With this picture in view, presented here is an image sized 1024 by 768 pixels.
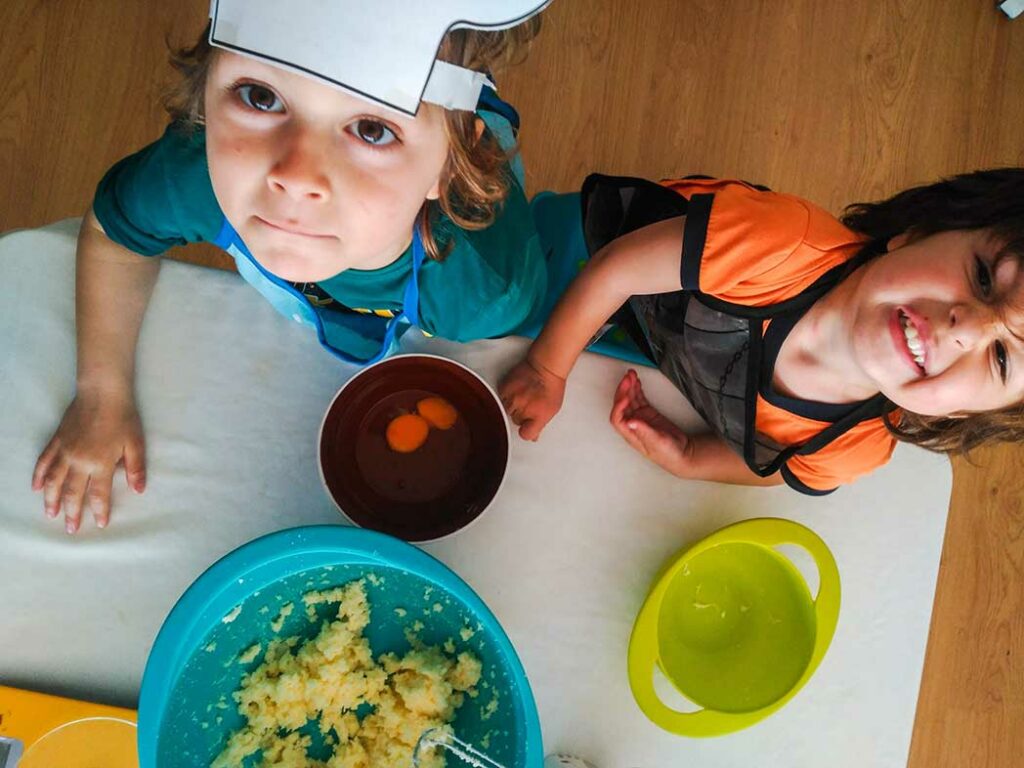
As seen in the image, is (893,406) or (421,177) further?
(893,406)

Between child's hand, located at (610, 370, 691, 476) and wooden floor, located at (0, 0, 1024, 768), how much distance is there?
2.14 feet

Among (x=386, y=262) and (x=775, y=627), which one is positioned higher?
(x=386, y=262)

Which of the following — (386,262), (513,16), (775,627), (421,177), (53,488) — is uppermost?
(513,16)

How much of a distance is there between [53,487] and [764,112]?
1278mm

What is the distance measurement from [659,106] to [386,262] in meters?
0.82

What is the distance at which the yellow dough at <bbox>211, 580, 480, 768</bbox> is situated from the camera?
670 mm

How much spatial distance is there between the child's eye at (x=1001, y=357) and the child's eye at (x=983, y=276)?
5 centimetres

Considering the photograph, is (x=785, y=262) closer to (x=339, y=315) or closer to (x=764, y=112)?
(x=339, y=315)

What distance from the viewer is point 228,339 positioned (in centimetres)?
74

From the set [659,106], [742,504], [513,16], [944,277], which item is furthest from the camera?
[659,106]

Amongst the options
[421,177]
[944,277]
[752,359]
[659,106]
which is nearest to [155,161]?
[421,177]

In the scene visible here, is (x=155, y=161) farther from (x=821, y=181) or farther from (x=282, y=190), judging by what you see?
(x=821, y=181)

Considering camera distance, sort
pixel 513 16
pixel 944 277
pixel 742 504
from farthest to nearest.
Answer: pixel 742 504
pixel 944 277
pixel 513 16

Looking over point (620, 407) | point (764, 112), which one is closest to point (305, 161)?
point (620, 407)
